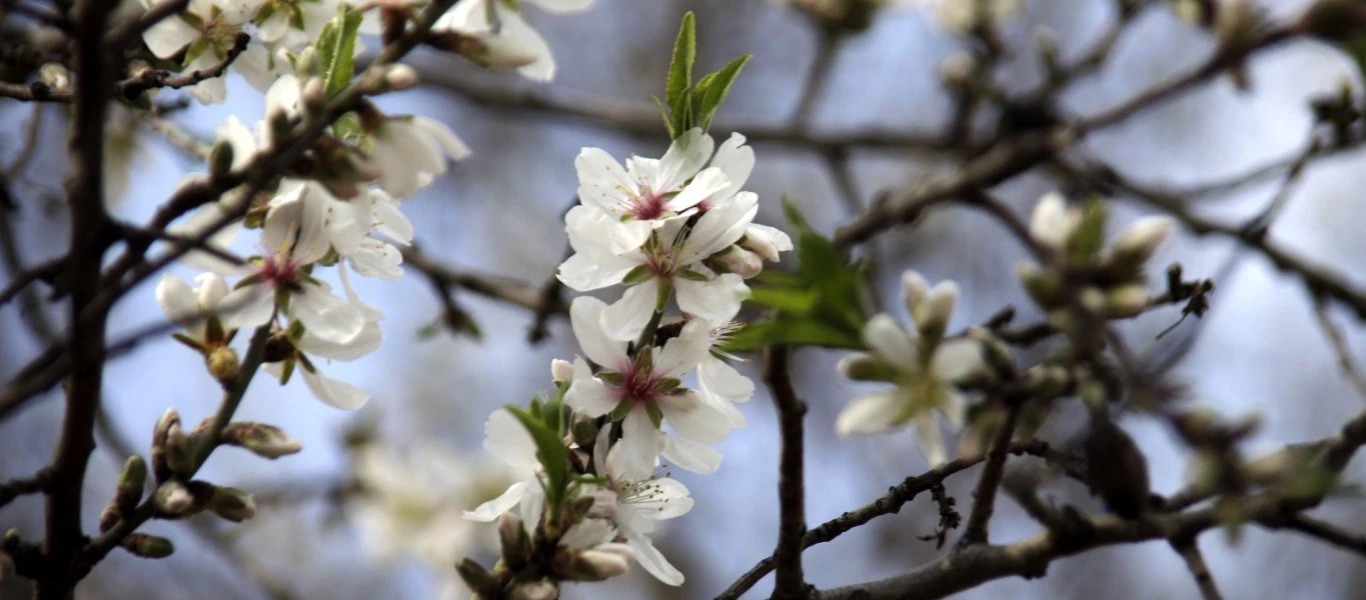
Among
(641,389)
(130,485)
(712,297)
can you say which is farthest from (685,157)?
(130,485)

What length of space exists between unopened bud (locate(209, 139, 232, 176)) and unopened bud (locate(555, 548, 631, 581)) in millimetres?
489

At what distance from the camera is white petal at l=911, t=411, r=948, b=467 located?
0.88 m

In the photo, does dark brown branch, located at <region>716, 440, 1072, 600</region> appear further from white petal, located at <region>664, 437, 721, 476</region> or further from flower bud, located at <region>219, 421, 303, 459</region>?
flower bud, located at <region>219, 421, 303, 459</region>

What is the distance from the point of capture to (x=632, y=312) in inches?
45.3

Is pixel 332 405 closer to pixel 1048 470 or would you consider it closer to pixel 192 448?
pixel 192 448

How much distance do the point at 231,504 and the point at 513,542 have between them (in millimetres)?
322

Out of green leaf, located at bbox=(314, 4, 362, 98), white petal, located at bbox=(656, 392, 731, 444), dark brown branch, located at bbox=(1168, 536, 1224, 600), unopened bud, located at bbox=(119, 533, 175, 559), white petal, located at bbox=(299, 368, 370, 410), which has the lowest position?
unopened bud, located at bbox=(119, 533, 175, 559)

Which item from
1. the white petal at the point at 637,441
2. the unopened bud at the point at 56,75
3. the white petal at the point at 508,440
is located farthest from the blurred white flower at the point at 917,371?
the unopened bud at the point at 56,75

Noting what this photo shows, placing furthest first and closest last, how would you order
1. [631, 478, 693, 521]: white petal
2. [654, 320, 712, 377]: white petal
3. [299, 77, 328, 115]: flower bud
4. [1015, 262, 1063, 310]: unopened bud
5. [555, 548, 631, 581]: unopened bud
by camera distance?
[631, 478, 693, 521]: white petal, [654, 320, 712, 377]: white petal, [555, 548, 631, 581]: unopened bud, [299, 77, 328, 115]: flower bud, [1015, 262, 1063, 310]: unopened bud

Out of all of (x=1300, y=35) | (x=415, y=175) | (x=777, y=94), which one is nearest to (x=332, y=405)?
(x=415, y=175)

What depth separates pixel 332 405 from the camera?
4.17 feet

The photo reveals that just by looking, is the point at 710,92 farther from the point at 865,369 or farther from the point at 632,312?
the point at 865,369

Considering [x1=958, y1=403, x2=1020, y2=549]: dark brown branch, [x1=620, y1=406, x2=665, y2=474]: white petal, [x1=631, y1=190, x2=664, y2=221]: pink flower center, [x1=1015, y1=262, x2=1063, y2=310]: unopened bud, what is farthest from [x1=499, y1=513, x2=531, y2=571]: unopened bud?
[x1=1015, y1=262, x2=1063, y2=310]: unopened bud

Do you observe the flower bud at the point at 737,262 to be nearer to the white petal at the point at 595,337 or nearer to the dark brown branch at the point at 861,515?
the white petal at the point at 595,337
